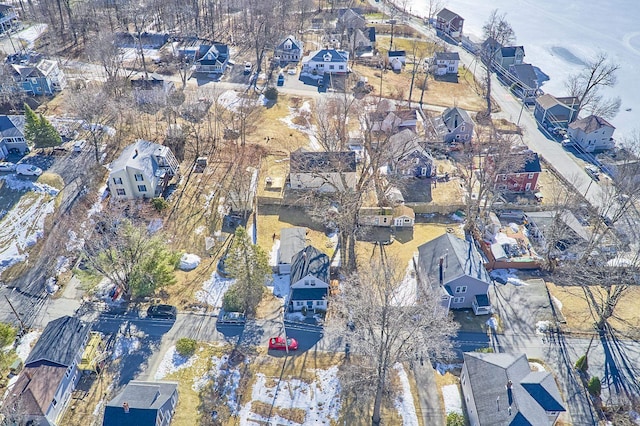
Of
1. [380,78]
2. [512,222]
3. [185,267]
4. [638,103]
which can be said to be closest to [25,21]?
[380,78]

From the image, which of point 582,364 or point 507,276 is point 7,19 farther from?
point 582,364

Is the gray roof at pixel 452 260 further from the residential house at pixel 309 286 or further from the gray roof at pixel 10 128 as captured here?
the gray roof at pixel 10 128

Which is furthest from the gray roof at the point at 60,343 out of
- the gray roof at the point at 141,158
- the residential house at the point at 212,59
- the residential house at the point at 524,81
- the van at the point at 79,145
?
the residential house at the point at 524,81

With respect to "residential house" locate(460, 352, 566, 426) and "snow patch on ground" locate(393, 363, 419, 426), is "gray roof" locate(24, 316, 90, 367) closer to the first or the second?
"snow patch on ground" locate(393, 363, 419, 426)

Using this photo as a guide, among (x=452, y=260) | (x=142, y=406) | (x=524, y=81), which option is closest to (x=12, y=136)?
(x=142, y=406)

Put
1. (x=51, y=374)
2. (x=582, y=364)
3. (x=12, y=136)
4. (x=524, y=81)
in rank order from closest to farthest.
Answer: (x=51, y=374)
(x=582, y=364)
(x=12, y=136)
(x=524, y=81)

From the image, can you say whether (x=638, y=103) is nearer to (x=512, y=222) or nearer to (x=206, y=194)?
(x=512, y=222)

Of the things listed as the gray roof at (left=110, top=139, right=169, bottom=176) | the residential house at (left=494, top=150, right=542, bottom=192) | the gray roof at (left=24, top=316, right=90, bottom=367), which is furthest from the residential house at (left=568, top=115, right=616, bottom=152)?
the gray roof at (left=24, top=316, right=90, bottom=367)
